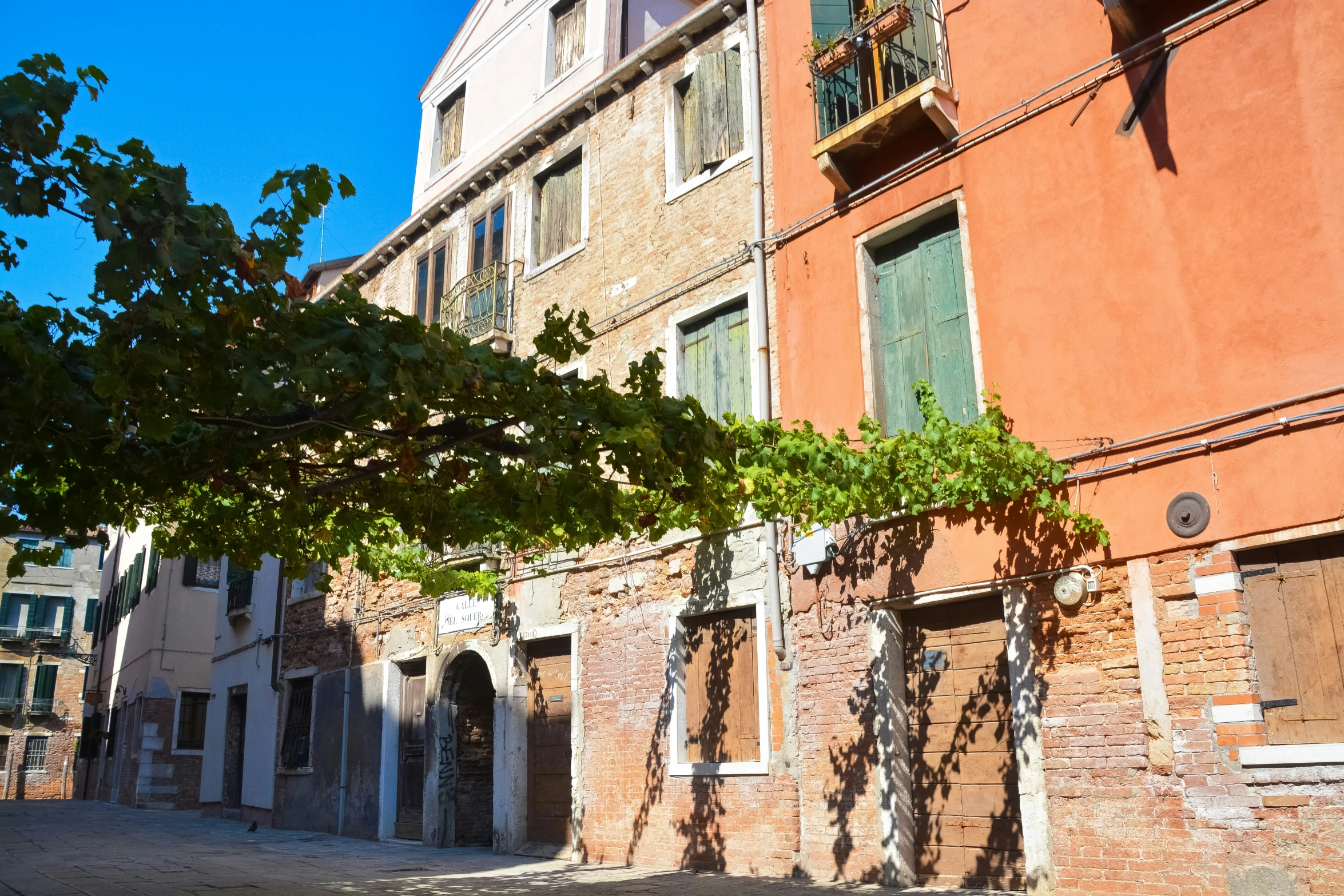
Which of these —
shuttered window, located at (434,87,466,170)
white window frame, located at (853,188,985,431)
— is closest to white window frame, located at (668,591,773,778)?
white window frame, located at (853,188,985,431)

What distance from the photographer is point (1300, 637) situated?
631 cm

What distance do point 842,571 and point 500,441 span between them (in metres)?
4.29

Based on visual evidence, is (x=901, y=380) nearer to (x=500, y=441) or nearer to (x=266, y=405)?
(x=500, y=441)

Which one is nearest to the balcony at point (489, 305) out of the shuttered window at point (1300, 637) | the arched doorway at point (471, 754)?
the arched doorway at point (471, 754)

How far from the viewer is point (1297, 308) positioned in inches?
255

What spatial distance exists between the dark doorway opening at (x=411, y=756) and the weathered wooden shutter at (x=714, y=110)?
25.0 ft

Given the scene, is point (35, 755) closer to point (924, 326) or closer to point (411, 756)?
point (411, 756)

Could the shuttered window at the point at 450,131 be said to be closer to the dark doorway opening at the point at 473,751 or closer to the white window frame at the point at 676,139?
the white window frame at the point at 676,139

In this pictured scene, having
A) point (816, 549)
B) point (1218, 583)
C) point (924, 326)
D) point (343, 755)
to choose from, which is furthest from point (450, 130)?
point (1218, 583)

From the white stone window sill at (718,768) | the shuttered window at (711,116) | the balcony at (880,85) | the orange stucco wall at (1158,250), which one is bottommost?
the white stone window sill at (718,768)

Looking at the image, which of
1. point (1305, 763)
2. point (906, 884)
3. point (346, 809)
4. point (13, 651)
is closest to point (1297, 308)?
point (1305, 763)

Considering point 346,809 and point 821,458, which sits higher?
point 821,458

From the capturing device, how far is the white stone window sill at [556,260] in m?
12.5

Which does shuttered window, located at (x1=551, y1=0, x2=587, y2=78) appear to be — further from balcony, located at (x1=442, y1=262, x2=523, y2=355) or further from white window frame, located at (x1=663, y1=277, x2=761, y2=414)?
white window frame, located at (x1=663, y1=277, x2=761, y2=414)
